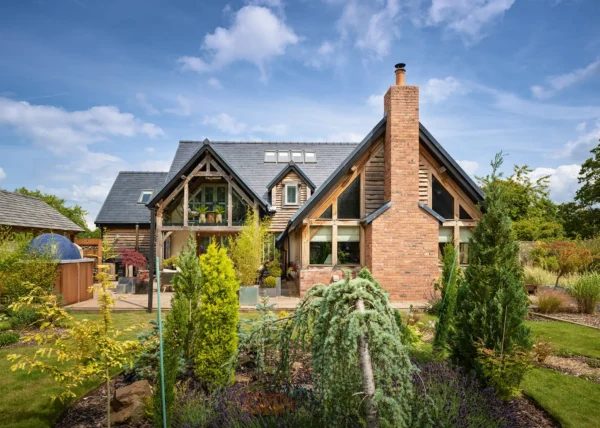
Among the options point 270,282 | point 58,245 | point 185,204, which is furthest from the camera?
point 185,204

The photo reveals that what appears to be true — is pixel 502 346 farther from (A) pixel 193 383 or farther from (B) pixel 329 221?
(B) pixel 329 221

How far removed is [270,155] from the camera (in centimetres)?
2402

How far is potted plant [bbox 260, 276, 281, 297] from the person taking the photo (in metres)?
14.7

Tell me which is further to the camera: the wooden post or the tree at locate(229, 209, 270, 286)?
the wooden post

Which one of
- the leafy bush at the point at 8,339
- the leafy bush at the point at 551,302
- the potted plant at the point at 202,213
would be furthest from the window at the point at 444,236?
the leafy bush at the point at 8,339

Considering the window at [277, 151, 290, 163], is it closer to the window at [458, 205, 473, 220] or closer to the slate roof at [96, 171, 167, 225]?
the slate roof at [96, 171, 167, 225]

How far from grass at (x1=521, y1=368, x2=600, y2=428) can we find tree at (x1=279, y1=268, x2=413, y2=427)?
9.71ft

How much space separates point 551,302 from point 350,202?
7.26 m

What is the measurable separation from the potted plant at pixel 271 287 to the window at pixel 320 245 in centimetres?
208

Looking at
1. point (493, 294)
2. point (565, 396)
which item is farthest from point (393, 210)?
point (565, 396)

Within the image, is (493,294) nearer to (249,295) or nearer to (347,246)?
(347,246)

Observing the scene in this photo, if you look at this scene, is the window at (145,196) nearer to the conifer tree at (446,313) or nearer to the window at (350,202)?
the window at (350,202)

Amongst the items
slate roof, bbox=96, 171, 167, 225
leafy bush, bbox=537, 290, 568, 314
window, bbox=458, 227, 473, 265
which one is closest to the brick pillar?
window, bbox=458, 227, 473, 265

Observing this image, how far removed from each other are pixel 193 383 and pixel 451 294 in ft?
17.5
